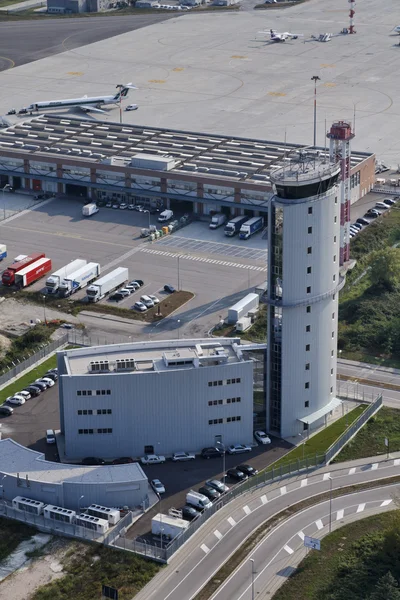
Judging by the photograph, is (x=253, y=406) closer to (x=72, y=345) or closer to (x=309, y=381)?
(x=309, y=381)

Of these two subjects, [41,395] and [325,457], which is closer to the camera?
[325,457]

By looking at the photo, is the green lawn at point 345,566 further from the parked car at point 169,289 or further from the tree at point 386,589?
the parked car at point 169,289

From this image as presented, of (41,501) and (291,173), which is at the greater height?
(291,173)

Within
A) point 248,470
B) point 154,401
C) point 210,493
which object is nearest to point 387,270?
point 248,470

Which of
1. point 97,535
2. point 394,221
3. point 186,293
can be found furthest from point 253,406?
point 394,221

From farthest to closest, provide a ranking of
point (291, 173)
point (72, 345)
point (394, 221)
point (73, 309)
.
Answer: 1. point (394, 221)
2. point (73, 309)
3. point (72, 345)
4. point (291, 173)

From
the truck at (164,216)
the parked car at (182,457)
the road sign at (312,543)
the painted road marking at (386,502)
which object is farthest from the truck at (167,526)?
the truck at (164,216)

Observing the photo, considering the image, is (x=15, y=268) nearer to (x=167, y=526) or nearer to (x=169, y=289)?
(x=169, y=289)

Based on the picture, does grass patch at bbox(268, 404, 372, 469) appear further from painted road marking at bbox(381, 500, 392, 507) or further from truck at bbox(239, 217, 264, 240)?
truck at bbox(239, 217, 264, 240)
